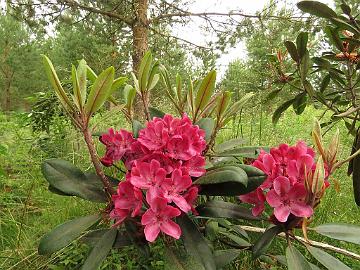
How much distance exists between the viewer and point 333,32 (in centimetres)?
122

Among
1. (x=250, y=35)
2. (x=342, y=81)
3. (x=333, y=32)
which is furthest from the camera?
(x=250, y=35)

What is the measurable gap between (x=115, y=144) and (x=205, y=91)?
267 millimetres

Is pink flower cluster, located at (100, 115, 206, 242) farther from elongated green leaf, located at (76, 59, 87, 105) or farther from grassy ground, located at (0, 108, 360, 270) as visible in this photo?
grassy ground, located at (0, 108, 360, 270)

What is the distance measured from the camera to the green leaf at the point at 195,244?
2.44ft

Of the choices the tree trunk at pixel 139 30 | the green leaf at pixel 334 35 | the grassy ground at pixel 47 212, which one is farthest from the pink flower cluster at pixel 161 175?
the tree trunk at pixel 139 30

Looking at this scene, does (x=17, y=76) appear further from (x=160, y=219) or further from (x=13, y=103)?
(x=160, y=219)

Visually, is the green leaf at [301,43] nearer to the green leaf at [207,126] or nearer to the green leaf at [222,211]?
the green leaf at [207,126]

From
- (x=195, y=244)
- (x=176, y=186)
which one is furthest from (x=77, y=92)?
(x=195, y=244)

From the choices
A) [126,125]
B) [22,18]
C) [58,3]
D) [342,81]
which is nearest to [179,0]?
[58,3]

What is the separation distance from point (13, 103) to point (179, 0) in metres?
13.8

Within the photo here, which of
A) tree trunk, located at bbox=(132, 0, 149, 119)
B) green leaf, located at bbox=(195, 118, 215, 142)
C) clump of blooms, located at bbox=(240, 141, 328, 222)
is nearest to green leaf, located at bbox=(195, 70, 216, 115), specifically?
green leaf, located at bbox=(195, 118, 215, 142)

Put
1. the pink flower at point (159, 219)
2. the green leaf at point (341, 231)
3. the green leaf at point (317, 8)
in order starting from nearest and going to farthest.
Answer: the pink flower at point (159, 219), the green leaf at point (341, 231), the green leaf at point (317, 8)

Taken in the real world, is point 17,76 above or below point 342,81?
above

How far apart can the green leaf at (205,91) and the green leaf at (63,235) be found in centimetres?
38
